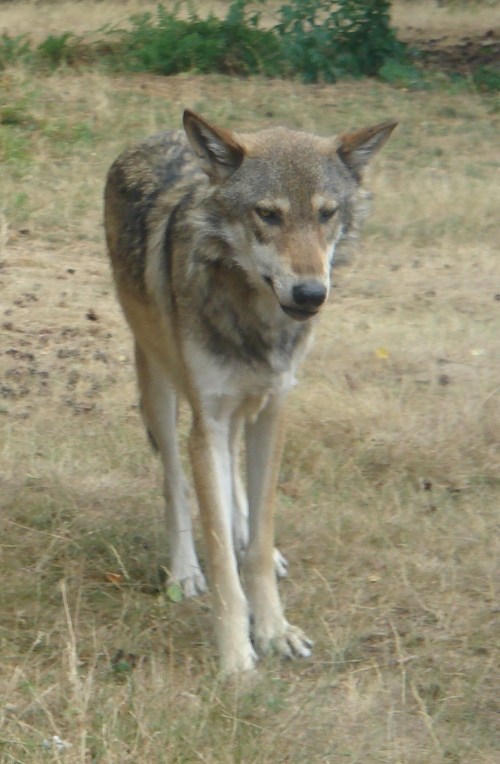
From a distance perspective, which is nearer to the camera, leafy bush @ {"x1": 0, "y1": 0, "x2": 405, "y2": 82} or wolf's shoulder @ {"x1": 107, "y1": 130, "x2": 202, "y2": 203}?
wolf's shoulder @ {"x1": 107, "y1": 130, "x2": 202, "y2": 203}

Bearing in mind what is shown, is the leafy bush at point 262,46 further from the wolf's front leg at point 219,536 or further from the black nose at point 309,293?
the black nose at point 309,293

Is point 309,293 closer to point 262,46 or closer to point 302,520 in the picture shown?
point 302,520

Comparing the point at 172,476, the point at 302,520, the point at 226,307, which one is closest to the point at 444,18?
the point at 302,520

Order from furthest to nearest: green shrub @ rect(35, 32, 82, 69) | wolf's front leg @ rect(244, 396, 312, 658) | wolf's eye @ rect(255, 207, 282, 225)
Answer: green shrub @ rect(35, 32, 82, 69) → wolf's front leg @ rect(244, 396, 312, 658) → wolf's eye @ rect(255, 207, 282, 225)

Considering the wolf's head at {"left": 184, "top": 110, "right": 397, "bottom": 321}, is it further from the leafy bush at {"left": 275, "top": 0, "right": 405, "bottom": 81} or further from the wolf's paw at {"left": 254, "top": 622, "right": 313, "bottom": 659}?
the leafy bush at {"left": 275, "top": 0, "right": 405, "bottom": 81}

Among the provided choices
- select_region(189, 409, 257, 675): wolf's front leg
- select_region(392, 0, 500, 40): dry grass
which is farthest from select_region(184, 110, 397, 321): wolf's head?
select_region(392, 0, 500, 40): dry grass

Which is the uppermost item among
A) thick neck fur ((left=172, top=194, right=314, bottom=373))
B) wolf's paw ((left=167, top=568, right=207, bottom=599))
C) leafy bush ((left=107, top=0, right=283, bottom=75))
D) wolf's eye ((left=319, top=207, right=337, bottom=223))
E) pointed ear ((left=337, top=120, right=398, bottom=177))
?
pointed ear ((left=337, top=120, right=398, bottom=177))

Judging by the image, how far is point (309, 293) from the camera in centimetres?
339

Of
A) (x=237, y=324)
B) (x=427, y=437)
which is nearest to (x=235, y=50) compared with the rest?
(x=427, y=437)

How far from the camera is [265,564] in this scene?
161 inches

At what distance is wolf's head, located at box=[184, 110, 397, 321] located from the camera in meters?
3.46

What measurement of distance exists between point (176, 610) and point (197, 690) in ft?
2.12

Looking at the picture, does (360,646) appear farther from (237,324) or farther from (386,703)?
(237,324)

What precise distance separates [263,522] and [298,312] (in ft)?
3.32
